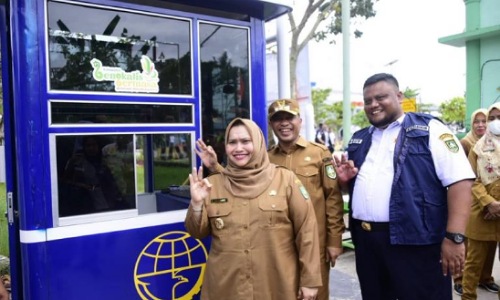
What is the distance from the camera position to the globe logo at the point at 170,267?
245cm

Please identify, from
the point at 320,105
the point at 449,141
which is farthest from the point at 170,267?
the point at 320,105

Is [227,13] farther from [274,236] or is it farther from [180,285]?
[180,285]

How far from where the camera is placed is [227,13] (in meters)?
2.75

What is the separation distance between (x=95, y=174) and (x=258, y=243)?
0.98 m

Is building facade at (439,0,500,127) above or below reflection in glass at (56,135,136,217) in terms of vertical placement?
above

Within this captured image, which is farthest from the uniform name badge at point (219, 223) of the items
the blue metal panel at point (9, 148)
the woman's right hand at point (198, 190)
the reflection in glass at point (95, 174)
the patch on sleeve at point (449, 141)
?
the patch on sleeve at point (449, 141)

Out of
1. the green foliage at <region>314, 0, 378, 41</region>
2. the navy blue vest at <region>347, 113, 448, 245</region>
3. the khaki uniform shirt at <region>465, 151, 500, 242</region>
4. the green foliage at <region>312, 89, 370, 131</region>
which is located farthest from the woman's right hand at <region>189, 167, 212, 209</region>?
the green foliage at <region>312, 89, 370, 131</region>

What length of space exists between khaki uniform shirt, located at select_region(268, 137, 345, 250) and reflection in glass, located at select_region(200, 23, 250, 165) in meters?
0.51

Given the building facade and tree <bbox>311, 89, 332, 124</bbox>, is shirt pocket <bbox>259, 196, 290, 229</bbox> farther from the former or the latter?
tree <bbox>311, 89, 332, 124</bbox>

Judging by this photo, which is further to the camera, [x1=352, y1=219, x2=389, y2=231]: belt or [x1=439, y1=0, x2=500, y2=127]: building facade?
[x1=439, y1=0, x2=500, y2=127]: building facade

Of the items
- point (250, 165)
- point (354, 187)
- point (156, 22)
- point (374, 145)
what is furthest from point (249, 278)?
point (156, 22)

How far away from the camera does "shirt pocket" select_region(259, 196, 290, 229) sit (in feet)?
6.85

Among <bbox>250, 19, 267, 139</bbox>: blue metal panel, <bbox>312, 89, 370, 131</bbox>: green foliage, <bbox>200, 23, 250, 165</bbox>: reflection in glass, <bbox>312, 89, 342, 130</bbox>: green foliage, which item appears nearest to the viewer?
<bbox>200, 23, 250, 165</bbox>: reflection in glass

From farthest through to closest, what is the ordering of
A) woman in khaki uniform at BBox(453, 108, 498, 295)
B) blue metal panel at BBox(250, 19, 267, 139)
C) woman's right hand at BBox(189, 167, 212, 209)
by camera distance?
1. woman in khaki uniform at BBox(453, 108, 498, 295)
2. blue metal panel at BBox(250, 19, 267, 139)
3. woman's right hand at BBox(189, 167, 212, 209)
